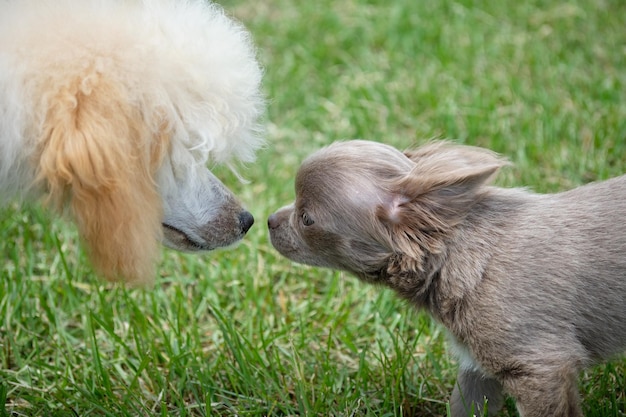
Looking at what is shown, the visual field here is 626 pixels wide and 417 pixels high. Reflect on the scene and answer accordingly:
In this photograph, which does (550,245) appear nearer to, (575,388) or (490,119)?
(575,388)

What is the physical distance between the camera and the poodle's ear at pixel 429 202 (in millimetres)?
2682

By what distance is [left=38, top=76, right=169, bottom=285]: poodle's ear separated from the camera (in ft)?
7.89

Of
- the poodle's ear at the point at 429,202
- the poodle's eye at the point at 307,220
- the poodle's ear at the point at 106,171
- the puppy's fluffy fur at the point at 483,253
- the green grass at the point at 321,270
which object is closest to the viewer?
the poodle's ear at the point at 106,171

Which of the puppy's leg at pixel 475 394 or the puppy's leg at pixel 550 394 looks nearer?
the puppy's leg at pixel 550 394

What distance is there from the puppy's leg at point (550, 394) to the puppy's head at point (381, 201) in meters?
0.51

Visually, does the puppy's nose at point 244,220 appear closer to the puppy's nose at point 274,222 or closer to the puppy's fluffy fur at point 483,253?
the puppy's nose at point 274,222

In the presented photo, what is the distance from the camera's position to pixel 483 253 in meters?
2.68

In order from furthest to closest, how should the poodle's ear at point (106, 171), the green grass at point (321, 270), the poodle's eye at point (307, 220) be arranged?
the green grass at point (321, 270), the poodle's eye at point (307, 220), the poodle's ear at point (106, 171)

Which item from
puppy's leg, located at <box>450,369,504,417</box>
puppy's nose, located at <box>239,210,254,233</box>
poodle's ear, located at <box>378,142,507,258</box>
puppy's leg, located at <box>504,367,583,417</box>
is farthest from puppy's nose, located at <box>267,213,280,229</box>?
puppy's leg, located at <box>504,367,583,417</box>

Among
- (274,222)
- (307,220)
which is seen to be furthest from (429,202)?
(274,222)

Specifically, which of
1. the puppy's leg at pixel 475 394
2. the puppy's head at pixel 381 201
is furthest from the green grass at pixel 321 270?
the puppy's head at pixel 381 201

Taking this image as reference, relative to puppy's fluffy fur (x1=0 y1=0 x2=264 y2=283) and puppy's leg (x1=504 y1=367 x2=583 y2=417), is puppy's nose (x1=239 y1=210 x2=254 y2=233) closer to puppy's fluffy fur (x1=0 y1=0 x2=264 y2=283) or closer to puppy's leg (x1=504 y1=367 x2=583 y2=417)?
puppy's fluffy fur (x1=0 y1=0 x2=264 y2=283)

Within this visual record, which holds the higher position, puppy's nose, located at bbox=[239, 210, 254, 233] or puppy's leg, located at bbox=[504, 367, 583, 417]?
puppy's nose, located at bbox=[239, 210, 254, 233]

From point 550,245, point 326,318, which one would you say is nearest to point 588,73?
point 326,318
